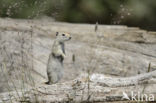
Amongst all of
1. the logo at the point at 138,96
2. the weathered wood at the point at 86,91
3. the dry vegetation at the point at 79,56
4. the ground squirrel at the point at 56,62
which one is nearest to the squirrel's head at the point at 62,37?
the ground squirrel at the point at 56,62

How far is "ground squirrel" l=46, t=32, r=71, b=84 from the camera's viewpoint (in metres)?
5.29

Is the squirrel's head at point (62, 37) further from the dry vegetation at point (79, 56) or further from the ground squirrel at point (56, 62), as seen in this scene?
the dry vegetation at point (79, 56)

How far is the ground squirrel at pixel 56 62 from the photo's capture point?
5289 mm

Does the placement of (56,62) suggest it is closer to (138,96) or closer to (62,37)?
(62,37)

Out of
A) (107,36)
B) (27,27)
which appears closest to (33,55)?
A: (27,27)

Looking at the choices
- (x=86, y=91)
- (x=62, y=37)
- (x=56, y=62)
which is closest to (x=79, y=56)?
(x=62, y=37)

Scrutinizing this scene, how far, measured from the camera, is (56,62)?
5398mm

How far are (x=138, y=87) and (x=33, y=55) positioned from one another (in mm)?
2997

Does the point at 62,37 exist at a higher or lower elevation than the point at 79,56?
higher

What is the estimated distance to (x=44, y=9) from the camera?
364cm

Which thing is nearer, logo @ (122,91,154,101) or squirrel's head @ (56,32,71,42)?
logo @ (122,91,154,101)

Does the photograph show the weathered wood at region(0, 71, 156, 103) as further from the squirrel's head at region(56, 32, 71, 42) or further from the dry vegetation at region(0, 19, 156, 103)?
the squirrel's head at region(56, 32, 71, 42)

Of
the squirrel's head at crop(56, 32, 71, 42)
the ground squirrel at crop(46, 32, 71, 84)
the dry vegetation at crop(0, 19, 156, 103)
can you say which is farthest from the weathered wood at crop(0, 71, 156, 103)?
the squirrel's head at crop(56, 32, 71, 42)

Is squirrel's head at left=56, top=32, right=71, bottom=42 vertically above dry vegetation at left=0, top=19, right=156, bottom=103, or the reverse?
squirrel's head at left=56, top=32, right=71, bottom=42
